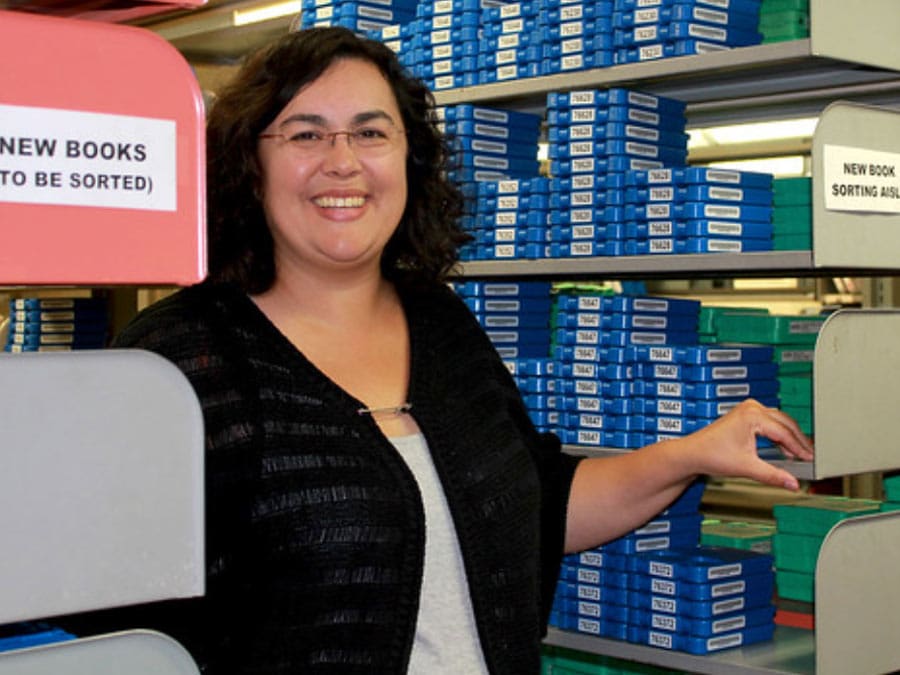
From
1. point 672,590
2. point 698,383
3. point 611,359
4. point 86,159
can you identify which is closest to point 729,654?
point 672,590

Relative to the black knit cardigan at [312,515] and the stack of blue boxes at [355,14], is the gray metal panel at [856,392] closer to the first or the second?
the black knit cardigan at [312,515]

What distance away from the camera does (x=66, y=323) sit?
4730 millimetres

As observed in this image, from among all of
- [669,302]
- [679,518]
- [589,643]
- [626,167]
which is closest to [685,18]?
[626,167]

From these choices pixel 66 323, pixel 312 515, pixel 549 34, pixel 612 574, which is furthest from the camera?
pixel 66 323

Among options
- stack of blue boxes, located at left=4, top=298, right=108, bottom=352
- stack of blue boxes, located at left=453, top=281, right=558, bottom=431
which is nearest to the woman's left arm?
stack of blue boxes, located at left=453, top=281, right=558, bottom=431

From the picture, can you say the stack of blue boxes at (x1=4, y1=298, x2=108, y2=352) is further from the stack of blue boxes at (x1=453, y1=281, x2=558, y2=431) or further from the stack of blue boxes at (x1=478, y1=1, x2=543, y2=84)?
the stack of blue boxes at (x1=478, y1=1, x2=543, y2=84)

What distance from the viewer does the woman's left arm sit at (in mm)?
2445

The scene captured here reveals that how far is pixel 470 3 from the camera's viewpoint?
367 centimetres

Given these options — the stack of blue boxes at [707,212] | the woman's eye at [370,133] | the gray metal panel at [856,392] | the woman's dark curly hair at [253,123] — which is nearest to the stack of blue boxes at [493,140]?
the stack of blue boxes at [707,212]

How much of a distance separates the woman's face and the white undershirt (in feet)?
1.09

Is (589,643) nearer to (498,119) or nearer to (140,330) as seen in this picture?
(498,119)

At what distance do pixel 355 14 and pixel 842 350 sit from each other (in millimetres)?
1810

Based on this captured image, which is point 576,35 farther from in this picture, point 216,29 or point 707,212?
point 216,29

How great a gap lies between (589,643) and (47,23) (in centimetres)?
246
